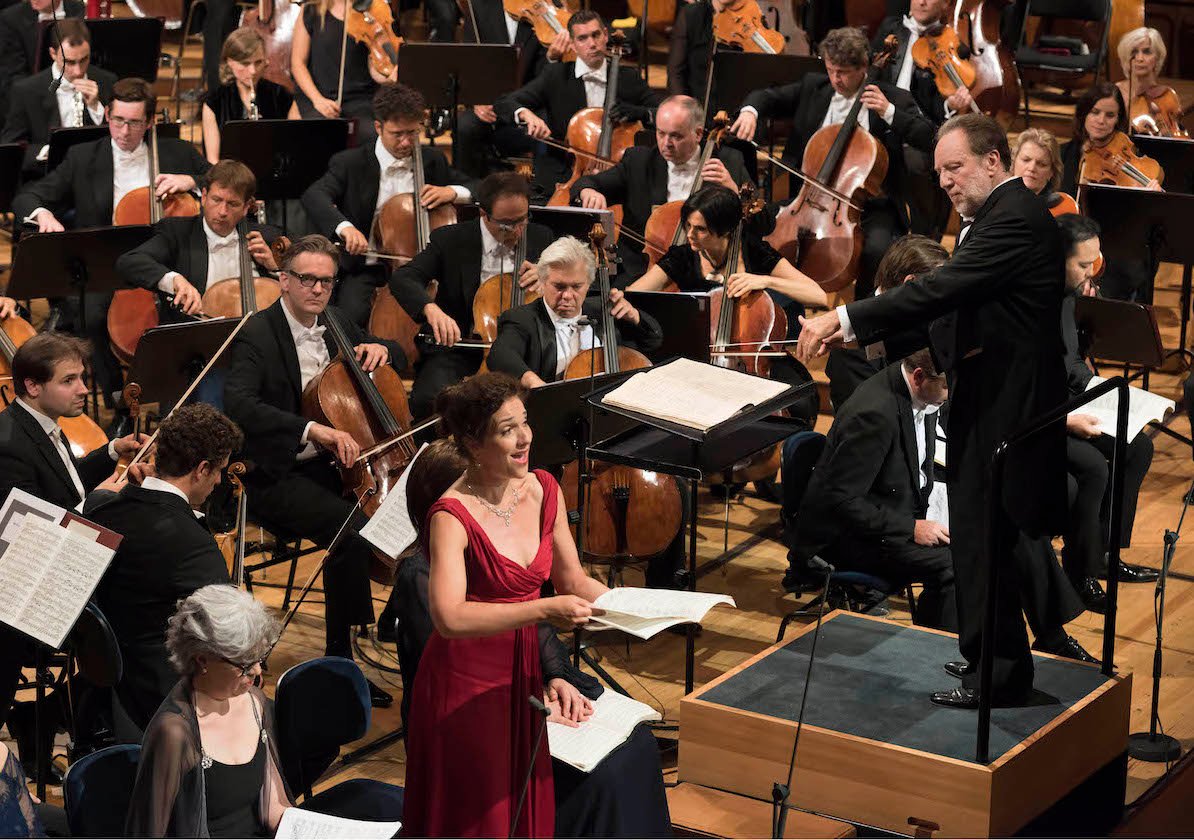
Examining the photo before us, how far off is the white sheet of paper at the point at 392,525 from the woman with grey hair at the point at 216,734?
2.32ft

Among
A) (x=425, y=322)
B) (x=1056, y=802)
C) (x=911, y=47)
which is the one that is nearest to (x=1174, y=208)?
(x=911, y=47)

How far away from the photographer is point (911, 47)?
281 inches

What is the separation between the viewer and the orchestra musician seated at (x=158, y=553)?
369 centimetres

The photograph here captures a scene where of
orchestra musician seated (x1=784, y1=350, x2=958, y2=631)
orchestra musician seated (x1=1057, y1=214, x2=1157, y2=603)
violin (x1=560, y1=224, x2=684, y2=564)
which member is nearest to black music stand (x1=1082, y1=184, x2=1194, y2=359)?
orchestra musician seated (x1=1057, y1=214, x2=1157, y2=603)

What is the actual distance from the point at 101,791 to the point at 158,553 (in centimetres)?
79

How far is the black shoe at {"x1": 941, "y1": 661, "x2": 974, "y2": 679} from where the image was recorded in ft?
11.7

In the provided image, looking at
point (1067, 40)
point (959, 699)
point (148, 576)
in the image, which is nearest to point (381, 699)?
point (148, 576)

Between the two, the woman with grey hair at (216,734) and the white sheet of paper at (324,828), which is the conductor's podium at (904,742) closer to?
the white sheet of paper at (324,828)

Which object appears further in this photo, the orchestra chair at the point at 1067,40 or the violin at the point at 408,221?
the orchestra chair at the point at 1067,40

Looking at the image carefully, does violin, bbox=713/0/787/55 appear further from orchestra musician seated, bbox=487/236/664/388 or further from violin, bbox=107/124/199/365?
orchestra musician seated, bbox=487/236/664/388

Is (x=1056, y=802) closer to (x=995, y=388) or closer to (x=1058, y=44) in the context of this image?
(x=995, y=388)

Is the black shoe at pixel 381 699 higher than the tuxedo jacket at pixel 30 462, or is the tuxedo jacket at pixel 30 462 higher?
the tuxedo jacket at pixel 30 462

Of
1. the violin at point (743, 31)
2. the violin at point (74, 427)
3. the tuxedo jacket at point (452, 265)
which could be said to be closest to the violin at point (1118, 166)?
the violin at point (743, 31)

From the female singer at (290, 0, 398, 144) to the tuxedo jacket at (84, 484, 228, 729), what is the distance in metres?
4.25
